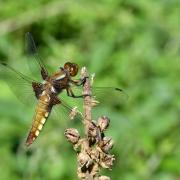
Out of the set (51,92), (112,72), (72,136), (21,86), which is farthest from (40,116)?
(112,72)

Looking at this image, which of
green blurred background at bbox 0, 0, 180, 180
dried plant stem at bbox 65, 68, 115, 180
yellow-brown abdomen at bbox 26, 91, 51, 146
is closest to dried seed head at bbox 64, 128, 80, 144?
dried plant stem at bbox 65, 68, 115, 180

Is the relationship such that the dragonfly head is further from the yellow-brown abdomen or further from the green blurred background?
the green blurred background

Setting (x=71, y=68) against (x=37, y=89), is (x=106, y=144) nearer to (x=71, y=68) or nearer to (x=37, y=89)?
(x=71, y=68)

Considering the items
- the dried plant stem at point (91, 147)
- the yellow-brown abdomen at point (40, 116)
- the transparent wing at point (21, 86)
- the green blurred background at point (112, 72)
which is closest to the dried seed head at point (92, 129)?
the dried plant stem at point (91, 147)

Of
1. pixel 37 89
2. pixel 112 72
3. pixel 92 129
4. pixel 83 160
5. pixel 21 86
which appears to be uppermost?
pixel 112 72

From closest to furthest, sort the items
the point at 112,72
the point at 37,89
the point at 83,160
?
the point at 83,160 → the point at 37,89 → the point at 112,72

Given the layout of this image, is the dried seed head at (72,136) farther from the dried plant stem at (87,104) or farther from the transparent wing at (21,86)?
the transparent wing at (21,86)
